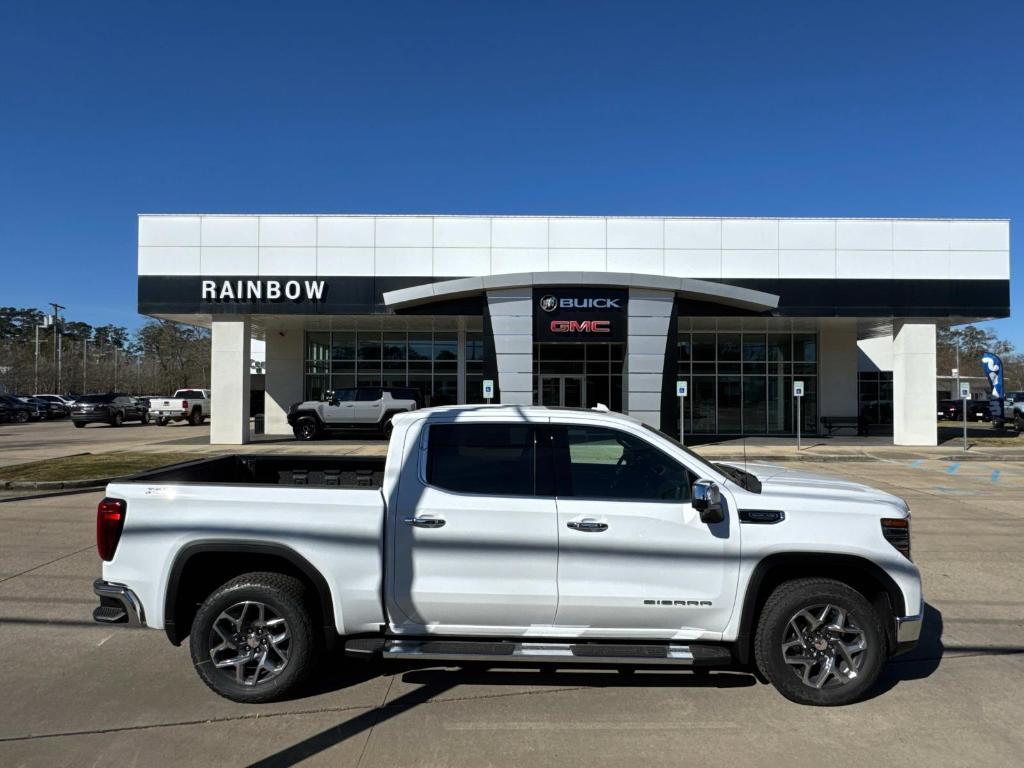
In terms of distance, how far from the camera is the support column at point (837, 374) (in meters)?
28.8

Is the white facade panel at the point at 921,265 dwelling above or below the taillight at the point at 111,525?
above

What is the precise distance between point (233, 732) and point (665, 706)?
2.54m

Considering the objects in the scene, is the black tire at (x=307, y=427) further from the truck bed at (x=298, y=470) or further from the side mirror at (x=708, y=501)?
the side mirror at (x=708, y=501)

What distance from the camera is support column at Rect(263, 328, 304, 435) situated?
2855 centimetres

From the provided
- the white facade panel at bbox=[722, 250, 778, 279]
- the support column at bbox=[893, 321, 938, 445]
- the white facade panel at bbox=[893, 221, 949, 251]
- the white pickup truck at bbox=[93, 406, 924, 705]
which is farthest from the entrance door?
the white pickup truck at bbox=[93, 406, 924, 705]

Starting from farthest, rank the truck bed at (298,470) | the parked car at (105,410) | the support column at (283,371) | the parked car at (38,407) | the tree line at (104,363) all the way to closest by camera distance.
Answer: the tree line at (104,363) → the parked car at (38,407) → the parked car at (105,410) → the support column at (283,371) → the truck bed at (298,470)

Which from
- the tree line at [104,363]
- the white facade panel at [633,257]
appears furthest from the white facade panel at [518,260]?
the tree line at [104,363]

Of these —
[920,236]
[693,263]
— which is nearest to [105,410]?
[693,263]

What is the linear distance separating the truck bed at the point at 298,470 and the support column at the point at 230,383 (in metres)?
19.0

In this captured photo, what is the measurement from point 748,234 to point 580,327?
7.25 m

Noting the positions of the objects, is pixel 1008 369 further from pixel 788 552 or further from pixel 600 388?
pixel 788 552

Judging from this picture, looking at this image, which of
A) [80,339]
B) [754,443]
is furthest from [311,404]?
[80,339]

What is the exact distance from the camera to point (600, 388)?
27891 mm

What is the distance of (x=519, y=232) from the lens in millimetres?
23609
